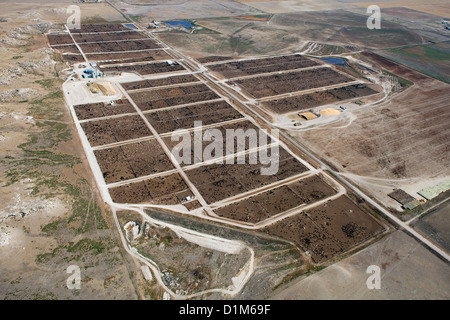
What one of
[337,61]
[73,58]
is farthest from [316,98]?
[73,58]

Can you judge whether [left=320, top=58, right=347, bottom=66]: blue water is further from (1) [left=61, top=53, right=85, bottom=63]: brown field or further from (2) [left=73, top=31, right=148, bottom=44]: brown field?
(1) [left=61, top=53, right=85, bottom=63]: brown field

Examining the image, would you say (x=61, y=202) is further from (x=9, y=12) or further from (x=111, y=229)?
(x=9, y=12)

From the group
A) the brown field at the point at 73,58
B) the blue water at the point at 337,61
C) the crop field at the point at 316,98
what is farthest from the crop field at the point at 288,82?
the brown field at the point at 73,58

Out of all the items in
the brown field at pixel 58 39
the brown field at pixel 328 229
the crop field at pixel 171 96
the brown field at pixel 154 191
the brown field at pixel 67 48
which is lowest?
the brown field at pixel 328 229

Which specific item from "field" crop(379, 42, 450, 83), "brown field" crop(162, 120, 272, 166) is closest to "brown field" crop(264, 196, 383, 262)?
"brown field" crop(162, 120, 272, 166)

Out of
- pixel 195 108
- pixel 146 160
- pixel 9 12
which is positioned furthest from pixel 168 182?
pixel 9 12

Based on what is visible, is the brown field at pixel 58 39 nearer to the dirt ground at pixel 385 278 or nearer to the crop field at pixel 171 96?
the crop field at pixel 171 96

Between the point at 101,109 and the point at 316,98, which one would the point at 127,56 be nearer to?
the point at 101,109
